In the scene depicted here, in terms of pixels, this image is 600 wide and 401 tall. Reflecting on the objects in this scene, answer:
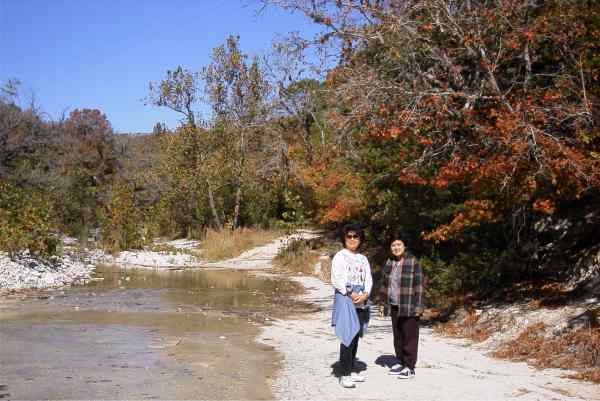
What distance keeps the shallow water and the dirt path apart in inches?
17.5

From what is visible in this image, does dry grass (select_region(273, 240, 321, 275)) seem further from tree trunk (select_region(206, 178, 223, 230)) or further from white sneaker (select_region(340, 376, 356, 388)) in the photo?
white sneaker (select_region(340, 376, 356, 388))

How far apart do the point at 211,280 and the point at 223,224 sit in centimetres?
1618

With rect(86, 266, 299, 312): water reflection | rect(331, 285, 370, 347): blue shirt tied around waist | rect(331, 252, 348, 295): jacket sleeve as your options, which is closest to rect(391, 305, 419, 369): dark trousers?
rect(331, 285, 370, 347): blue shirt tied around waist

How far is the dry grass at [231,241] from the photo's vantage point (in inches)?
1256

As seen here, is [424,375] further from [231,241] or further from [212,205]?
[212,205]

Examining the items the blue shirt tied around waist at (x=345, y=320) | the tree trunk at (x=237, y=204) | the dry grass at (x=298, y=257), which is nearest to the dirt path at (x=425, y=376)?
the blue shirt tied around waist at (x=345, y=320)

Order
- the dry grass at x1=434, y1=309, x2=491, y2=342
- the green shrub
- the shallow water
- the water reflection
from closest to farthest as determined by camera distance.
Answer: the shallow water, the dry grass at x1=434, y1=309, x2=491, y2=342, the water reflection, the green shrub

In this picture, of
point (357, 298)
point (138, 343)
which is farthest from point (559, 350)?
point (138, 343)

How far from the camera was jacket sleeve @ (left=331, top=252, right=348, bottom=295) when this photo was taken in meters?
7.59

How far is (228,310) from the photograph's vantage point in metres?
15.5

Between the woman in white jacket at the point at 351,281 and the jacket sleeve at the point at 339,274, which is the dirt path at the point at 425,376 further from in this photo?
the jacket sleeve at the point at 339,274

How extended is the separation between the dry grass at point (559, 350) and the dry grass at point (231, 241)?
22639mm

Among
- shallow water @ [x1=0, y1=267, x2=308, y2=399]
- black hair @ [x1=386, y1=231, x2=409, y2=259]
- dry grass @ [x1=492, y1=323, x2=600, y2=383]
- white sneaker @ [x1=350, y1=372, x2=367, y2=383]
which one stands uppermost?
black hair @ [x1=386, y1=231, x2=409, y2=259]

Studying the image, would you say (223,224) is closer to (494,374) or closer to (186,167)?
(186,167)
